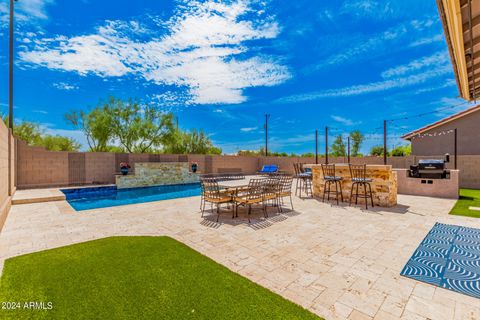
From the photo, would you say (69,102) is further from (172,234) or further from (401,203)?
(401,203)

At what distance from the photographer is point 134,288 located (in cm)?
217

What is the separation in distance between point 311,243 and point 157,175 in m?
11.2

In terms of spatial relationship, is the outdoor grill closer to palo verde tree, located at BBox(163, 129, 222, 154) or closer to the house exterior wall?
the house exterior wall

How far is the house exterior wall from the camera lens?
39.2 ft

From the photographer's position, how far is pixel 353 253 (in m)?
3.04

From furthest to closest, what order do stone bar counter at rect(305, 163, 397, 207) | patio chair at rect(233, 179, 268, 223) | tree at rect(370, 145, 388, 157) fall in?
1. tree at rect(370, 145, 388, 157)
2. stone bar counter at rect(305, 163, 397, 207)
3. patio chair at rect(233, 179, 268, 223)

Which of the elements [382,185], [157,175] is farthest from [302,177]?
[157,175]

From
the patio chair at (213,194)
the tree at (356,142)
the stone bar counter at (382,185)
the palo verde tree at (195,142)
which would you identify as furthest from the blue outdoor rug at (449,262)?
the tree at (356,142)

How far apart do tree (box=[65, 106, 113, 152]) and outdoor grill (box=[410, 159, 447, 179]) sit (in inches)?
682

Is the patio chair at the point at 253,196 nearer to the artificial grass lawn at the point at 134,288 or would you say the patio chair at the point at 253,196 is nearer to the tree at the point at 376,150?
the artificial grass lawn at the point at 134,288

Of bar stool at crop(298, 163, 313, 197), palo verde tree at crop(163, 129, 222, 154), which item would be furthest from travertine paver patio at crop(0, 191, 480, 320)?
palo verde tree at crop(163, 129, 222, 154)

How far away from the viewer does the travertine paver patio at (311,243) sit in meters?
1.99

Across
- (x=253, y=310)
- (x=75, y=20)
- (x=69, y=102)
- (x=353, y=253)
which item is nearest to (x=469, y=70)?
(x=353, y=253)

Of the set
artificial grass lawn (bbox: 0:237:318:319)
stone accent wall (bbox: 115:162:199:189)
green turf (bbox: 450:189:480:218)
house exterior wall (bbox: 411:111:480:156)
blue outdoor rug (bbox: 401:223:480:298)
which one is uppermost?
house exterior wall (bbox: 411:111:480:156)
